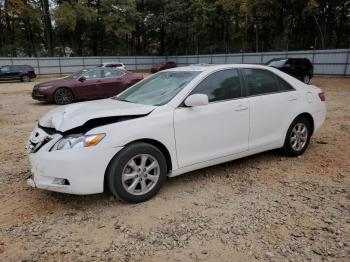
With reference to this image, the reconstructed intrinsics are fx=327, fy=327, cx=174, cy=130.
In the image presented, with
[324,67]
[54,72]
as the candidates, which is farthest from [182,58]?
[324,67]

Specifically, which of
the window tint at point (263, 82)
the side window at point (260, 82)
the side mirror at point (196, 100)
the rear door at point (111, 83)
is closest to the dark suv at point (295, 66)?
the rear door at point (111, 83)

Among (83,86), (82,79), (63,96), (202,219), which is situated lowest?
(202,219)

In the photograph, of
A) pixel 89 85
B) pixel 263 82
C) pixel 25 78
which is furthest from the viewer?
pixel 25 78

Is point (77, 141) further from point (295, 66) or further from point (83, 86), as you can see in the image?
point (295, 66)

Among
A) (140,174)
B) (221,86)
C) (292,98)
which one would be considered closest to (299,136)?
(292,98)

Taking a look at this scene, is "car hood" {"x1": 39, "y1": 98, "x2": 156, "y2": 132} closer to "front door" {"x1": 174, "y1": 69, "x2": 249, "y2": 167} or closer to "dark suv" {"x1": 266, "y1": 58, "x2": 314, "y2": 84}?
"front door" {"x1": 174, "y1": 69, "x2": 249, "y2": 167}

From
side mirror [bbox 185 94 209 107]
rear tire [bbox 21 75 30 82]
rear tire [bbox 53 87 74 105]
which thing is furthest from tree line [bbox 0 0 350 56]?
side mirror [bbox 185 94 209 107]

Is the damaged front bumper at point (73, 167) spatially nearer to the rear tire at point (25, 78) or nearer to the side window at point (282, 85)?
the side window at point (282, 85)

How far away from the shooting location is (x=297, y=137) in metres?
5.27

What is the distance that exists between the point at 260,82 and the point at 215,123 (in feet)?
3.84

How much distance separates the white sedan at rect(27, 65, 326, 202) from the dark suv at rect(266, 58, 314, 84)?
13.1m

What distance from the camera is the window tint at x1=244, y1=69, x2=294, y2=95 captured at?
473 centimetres

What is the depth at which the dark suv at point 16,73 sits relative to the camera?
2425 centimetres

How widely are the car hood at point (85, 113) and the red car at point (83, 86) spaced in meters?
8.42
